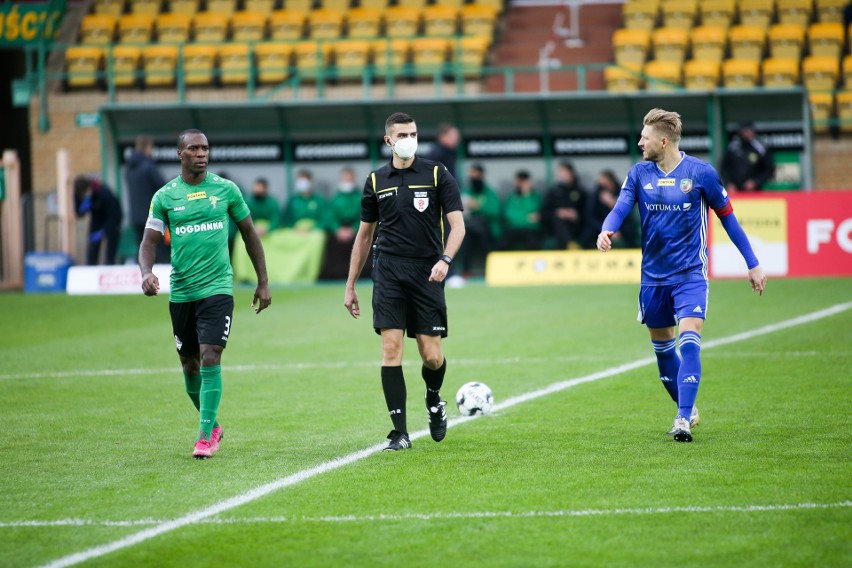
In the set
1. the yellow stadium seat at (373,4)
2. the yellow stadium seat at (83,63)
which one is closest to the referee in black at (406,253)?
the yellow stadium seat at (83,63)

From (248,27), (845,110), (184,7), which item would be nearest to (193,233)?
(845,110)

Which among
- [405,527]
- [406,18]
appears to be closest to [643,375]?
[405,527]

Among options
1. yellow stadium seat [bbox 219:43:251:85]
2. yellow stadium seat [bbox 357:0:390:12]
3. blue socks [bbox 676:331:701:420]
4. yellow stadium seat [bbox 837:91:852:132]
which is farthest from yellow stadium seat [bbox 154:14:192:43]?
blue socks [bbox 676:331:701:420]

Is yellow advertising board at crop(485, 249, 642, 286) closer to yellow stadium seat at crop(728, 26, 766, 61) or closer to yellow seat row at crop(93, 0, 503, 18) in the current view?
yellow stadium seat at crop(728, 26, 766, 61)

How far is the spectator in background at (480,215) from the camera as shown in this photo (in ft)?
77.6

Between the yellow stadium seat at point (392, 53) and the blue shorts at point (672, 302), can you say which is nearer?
the blue shorts at point (672, 302)

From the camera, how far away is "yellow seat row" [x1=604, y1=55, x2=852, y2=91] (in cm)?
2542

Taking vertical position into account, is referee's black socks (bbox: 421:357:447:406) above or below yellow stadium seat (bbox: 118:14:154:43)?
below

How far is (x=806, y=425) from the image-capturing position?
8.55m

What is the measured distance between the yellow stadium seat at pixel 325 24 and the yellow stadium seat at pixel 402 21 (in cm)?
110

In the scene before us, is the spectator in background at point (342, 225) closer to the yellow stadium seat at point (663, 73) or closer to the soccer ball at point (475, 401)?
the yellow stadium seat at point (663, 73)

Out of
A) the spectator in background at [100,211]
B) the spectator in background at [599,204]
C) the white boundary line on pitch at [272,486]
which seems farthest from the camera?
the spectator in background at [100,211]

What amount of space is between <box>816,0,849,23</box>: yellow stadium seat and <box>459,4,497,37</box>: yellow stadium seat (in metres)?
7.13

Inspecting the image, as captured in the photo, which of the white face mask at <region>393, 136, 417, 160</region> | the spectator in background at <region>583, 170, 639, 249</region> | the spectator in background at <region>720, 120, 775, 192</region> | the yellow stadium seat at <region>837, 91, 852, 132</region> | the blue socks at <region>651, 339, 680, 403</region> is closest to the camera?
the white face mask at <region>393, 136, 417, 160</region>
